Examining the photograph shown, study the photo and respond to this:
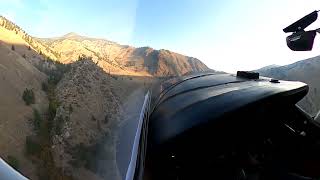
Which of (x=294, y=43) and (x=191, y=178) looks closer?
(x=191, y=178)

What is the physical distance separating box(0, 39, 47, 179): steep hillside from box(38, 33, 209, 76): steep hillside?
884 inches

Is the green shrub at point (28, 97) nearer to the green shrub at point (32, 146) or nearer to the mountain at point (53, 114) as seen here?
the mountain at point (53, 114)

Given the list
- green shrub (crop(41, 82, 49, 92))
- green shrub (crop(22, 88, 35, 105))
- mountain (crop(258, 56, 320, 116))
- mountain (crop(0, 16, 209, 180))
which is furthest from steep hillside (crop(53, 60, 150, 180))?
mountain (crop(258, 56, 320, 116))

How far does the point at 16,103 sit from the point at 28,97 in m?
1.13

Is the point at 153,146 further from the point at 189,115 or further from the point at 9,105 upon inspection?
the point at 9,105

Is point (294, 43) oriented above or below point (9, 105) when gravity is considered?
above

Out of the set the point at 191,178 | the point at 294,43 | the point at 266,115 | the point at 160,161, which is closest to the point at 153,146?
the point at 160,161

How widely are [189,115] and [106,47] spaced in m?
86.1

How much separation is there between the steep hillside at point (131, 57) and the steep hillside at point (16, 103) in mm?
22449

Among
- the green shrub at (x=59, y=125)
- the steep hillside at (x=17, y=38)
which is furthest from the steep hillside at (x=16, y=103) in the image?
the steep hillside at (x=17, y=38)

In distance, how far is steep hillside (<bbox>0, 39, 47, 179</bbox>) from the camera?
21.0m

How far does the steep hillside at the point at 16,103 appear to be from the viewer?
21.0 m

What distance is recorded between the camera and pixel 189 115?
2271 mm

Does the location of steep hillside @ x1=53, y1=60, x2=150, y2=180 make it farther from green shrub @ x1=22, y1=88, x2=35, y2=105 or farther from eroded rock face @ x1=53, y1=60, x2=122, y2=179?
green shrub @ x1=22, y1=88, x2=35, y2=105
